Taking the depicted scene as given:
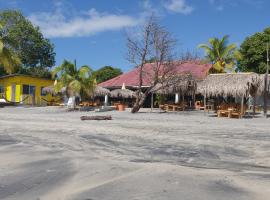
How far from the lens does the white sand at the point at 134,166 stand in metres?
6.23

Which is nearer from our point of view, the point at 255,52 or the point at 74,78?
the point at 74,78

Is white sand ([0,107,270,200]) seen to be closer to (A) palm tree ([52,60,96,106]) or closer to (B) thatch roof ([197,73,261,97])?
(B) thatch roof ([197,73,261,97])

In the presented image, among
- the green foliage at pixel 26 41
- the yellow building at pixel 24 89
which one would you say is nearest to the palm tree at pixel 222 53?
the yellow building at pixel 24 89

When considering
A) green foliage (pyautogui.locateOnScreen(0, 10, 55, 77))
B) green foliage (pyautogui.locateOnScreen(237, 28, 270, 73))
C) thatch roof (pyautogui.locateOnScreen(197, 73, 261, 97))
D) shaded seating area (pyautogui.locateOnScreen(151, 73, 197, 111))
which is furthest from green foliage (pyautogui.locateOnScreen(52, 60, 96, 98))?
green foliage (pyautogui.locateOnScreen(0, 10, 55, 77))

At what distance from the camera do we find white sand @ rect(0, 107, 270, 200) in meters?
6.23

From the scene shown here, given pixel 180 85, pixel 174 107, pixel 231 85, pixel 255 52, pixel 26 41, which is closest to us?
pixel 231 85

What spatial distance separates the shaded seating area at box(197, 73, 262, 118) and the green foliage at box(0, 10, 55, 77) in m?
29.3

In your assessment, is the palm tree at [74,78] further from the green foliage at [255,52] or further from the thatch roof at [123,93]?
the green foliage at [255,52]

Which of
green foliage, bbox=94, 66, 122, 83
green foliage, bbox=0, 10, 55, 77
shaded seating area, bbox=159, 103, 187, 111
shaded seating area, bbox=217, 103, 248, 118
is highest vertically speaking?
green foliage, bbox=0, 10, 55, 77

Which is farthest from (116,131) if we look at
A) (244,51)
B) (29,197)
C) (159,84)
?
(244,51)

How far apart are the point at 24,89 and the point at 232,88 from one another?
21.8 metres

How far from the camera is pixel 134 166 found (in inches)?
319

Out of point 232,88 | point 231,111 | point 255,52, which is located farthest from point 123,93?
point 255,52

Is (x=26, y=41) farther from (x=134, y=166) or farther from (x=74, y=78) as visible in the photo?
(x=134, y=166)
